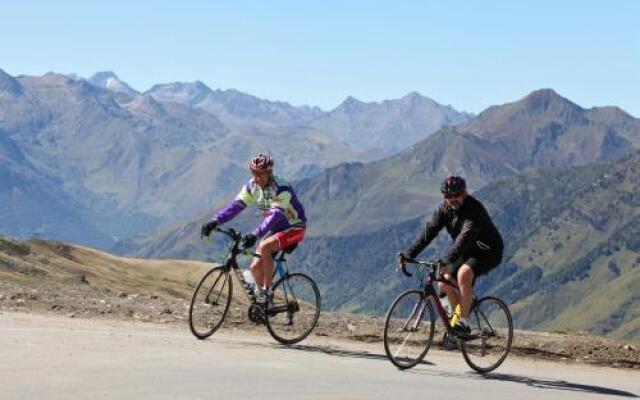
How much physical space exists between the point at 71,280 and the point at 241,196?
40.9 m

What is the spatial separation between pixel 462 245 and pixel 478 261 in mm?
408

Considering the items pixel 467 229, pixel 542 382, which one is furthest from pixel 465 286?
pixel 542 382

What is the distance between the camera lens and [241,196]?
1731 centimetres

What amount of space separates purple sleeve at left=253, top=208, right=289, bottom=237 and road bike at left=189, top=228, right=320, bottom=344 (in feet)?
1.43

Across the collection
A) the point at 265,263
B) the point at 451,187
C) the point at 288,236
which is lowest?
the point at 265,263

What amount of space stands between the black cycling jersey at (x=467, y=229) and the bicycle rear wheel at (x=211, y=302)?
12.6 feet

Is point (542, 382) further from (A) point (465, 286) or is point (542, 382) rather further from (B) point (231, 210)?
(B) point (231, 210)

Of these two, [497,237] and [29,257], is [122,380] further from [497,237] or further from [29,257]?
[29,257]

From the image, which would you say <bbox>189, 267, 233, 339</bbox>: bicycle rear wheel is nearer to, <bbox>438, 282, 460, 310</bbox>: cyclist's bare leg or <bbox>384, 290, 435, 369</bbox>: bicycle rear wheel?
<bbox>384, 290, 435, 369</bbox>: bicycle rear wheel

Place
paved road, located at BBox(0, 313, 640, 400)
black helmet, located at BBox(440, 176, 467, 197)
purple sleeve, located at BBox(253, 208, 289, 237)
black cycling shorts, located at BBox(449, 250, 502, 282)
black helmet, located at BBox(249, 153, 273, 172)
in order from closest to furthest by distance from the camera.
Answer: paved road, located at BBox(0, 313, 640, 400) < black helmet, located at BBox(440, 176, 467, 197) < black cycling shorts, located at BBox(449, 250, 502, 282) < black helmet, located at BBox(249, 153, 273, 172) < purple sleeve, located at BBox(253, 208, 289, 237)

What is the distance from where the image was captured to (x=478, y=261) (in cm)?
1533

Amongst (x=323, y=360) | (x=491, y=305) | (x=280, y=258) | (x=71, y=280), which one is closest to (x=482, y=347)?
(x=491, y=305)

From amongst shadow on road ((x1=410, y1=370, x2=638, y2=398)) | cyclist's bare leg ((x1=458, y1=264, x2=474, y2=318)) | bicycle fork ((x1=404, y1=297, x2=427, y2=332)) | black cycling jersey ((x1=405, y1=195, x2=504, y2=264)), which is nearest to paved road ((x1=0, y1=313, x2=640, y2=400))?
shadow on road ((x1=410, y1=370, x2=638, y2=398))

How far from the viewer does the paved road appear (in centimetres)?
1198
